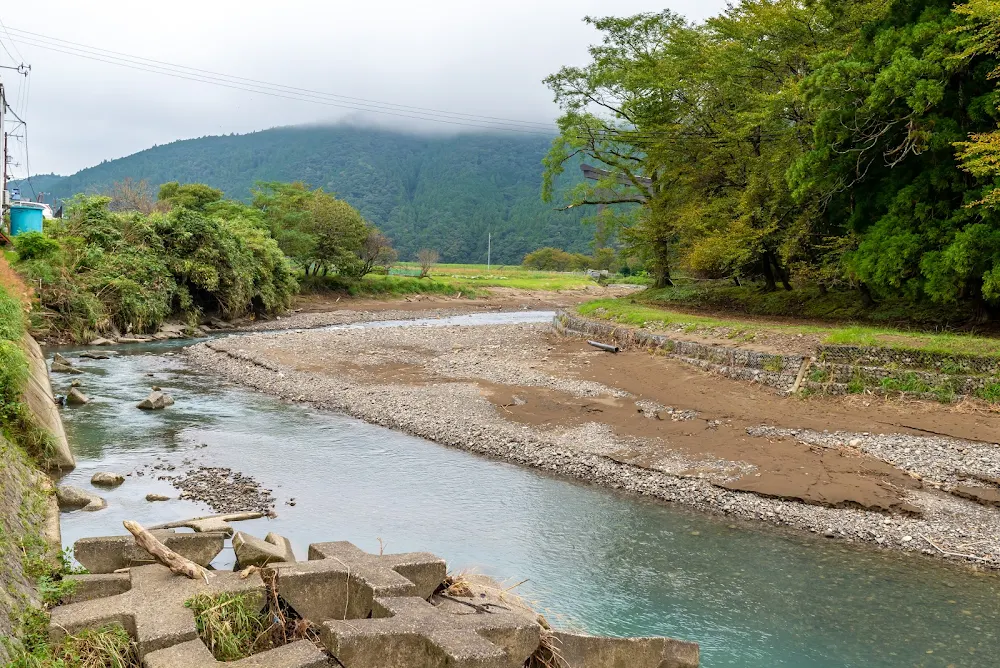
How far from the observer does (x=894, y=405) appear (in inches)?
648

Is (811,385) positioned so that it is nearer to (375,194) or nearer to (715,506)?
(715,506)

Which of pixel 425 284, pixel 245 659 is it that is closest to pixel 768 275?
pixel 245 659

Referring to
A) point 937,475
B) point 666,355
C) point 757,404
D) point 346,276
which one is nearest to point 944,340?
point 757,404

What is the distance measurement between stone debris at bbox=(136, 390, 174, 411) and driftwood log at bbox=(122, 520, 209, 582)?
43.6 feet

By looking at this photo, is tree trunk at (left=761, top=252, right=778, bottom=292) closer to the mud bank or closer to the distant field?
the mud bank

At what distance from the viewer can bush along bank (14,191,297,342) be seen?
104ft

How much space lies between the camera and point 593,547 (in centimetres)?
1089

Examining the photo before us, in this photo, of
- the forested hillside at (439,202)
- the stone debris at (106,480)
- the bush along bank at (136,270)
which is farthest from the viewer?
the forested hillside at (439,202)

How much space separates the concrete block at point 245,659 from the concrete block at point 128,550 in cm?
207

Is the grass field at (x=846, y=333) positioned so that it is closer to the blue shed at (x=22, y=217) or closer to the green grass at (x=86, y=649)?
the green grass at (x=86, y=649)

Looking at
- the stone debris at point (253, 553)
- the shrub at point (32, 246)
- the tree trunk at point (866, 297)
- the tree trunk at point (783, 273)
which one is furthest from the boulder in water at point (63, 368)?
the tree trunk at point (783, 273)

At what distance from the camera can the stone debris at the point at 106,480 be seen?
12.5 metres

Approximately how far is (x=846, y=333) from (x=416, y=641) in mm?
17371

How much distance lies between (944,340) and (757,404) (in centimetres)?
483
